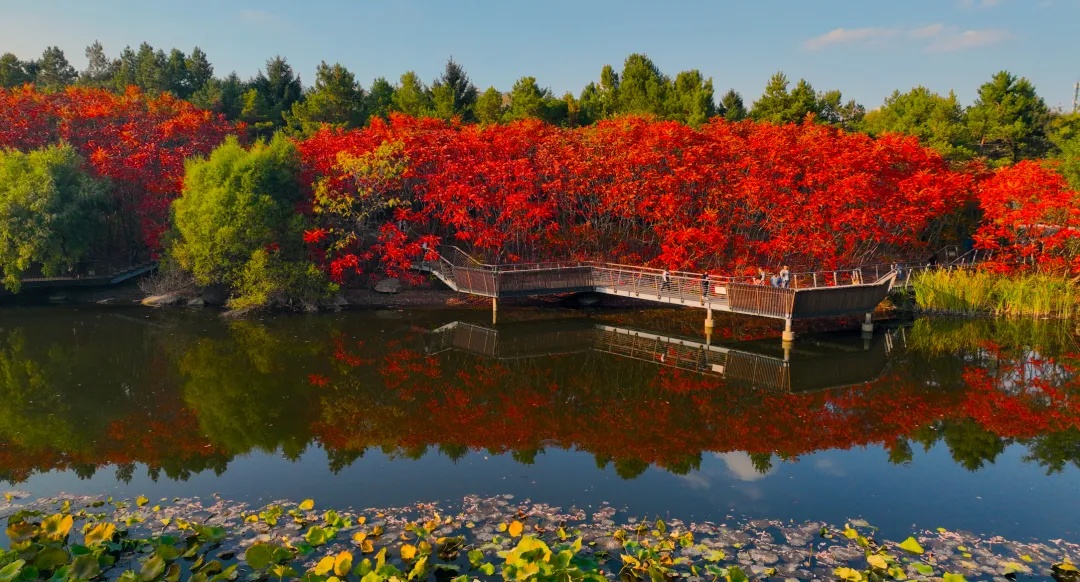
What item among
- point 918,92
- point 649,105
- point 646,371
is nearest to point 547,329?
point 646,371

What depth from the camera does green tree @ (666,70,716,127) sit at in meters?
41.4

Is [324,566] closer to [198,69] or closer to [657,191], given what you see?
[657,191]

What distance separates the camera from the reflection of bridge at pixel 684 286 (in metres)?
22.6

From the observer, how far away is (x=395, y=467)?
1282 cm

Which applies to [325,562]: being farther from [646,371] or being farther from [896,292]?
[896,292]

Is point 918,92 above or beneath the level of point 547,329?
above

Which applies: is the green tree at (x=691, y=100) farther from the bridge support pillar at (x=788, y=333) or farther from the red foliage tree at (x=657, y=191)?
the bridge support pillar at (x=788, y=333)

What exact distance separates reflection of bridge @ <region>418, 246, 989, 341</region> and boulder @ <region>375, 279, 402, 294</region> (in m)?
1.94

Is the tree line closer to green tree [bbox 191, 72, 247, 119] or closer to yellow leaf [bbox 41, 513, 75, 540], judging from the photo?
green tree [bbox 191, 72, 247, 119]

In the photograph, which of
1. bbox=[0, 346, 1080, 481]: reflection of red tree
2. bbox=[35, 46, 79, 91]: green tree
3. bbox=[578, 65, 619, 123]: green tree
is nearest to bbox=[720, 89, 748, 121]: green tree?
bbox=[578, 65, 619, 123]: green tree

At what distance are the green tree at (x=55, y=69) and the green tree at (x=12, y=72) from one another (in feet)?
2.91

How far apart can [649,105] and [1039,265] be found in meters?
23.8

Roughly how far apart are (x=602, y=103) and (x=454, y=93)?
10516mm

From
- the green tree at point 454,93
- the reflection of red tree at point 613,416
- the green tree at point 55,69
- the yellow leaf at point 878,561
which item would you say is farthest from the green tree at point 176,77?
the yellow leaf at point 878,561
